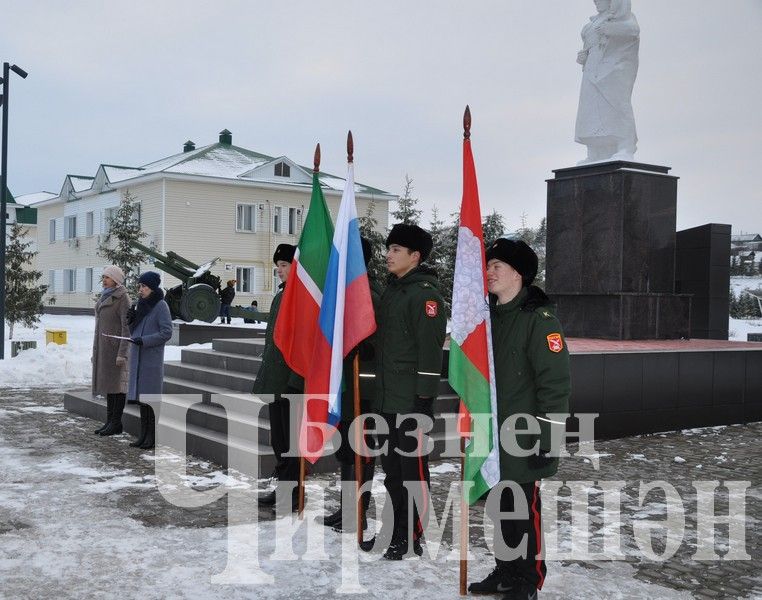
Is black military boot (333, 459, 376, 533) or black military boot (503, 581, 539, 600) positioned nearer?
black military boot (503, 581, 539, 600)

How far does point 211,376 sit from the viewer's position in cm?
970

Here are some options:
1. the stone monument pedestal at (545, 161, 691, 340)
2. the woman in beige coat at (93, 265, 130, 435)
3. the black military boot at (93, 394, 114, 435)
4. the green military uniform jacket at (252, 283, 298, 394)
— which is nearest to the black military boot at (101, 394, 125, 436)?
the black military boot at (93, 394, 114, 435)

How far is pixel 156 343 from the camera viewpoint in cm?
806

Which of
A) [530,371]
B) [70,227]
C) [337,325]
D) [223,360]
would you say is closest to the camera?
[530,371]

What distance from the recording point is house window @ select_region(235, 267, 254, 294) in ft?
122

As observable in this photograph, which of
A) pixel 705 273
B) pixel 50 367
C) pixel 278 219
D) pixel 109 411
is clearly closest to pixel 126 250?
pixel 278 219

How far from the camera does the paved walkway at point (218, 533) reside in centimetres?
430

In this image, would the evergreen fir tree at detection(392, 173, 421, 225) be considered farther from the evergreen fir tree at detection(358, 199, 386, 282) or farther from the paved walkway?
the paved walkway

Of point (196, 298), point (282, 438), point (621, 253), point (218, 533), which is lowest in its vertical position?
point (218, 533)

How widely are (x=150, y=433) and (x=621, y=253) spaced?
7111mm

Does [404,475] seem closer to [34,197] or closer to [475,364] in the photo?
[475,364]

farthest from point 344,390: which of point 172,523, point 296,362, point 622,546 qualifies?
point 622,546

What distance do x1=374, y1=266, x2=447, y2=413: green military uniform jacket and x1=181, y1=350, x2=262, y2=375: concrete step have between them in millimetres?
4136

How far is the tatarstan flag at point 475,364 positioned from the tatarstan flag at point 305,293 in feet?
4.77
